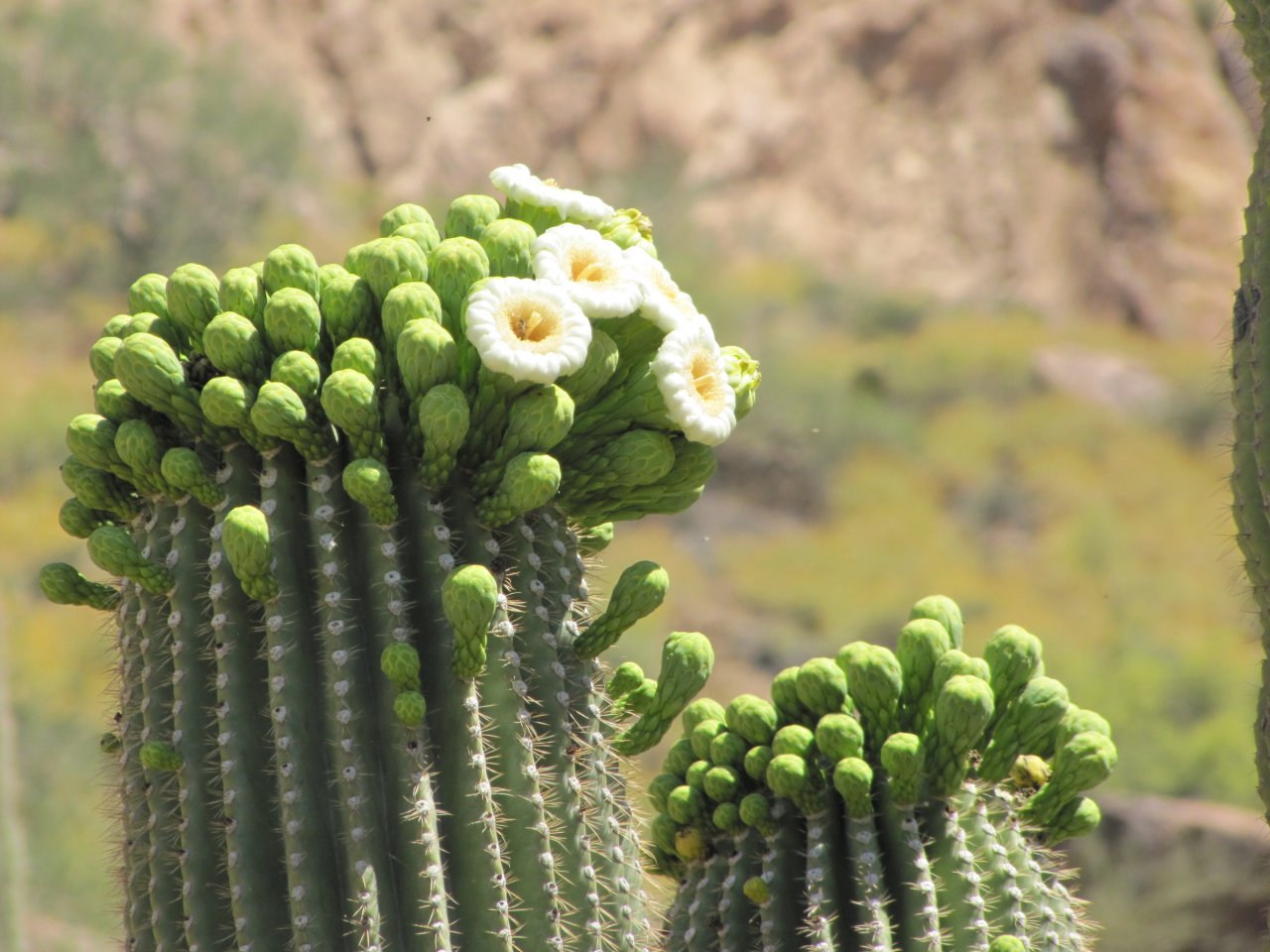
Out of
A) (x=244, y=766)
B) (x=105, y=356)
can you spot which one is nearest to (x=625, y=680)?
(x=244, y=766)

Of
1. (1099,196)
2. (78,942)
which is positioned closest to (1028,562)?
(1099,196)

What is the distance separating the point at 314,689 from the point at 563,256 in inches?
34.0

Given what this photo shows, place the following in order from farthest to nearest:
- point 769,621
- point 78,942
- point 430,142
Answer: point 430,142
point 769,621
point 78,942

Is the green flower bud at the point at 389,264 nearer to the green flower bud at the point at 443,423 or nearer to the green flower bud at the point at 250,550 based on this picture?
the green flower bud at the point at 443,423

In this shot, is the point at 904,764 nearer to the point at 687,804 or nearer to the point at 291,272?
the point at 687,804

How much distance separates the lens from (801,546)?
19.3 meters

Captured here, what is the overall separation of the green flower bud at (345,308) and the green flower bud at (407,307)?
69 mm

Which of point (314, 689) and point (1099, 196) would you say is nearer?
point (314, 689)

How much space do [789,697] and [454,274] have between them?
3.47ft

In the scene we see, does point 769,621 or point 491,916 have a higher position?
point 769,621

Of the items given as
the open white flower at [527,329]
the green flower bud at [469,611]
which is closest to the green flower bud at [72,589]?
the green flower bud at [469,611]

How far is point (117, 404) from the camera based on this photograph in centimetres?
250

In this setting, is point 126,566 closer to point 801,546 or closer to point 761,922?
point 761,922

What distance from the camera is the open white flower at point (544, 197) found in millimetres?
2713
